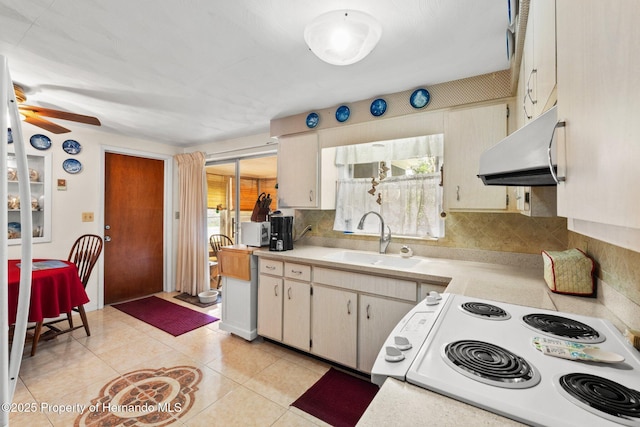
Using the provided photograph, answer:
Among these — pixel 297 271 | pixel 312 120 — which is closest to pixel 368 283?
pixel 297 271

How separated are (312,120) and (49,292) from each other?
2.77 metres

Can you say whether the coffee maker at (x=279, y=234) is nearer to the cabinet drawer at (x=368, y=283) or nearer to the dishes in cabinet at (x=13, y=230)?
the cabinet drawer at (x=368, y=283)

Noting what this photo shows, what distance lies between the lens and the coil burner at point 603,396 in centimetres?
57

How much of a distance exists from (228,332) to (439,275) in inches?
89.4

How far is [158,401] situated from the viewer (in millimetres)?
1884

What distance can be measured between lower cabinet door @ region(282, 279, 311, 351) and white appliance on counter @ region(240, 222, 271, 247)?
1.88ft

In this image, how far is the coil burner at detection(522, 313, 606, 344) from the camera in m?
0.92

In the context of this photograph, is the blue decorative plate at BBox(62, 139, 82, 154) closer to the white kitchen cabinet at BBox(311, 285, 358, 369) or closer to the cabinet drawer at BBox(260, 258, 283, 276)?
the cabinet drawer at BBox(260, 258, 283, 276)

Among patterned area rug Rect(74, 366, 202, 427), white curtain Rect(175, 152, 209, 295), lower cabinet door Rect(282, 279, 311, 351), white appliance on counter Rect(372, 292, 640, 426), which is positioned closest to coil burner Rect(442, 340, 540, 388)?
white appliance on counter Rect(372, 292, 640, 426)

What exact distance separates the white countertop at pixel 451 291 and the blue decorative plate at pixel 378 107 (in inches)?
53.1

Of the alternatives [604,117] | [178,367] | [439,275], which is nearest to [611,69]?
[604,117]

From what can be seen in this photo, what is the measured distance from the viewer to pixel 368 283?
2047 millimetres

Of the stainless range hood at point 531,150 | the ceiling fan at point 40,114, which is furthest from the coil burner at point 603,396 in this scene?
the ceiling fan at point 40,114

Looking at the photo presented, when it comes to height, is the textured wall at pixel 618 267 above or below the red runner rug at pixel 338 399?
above
